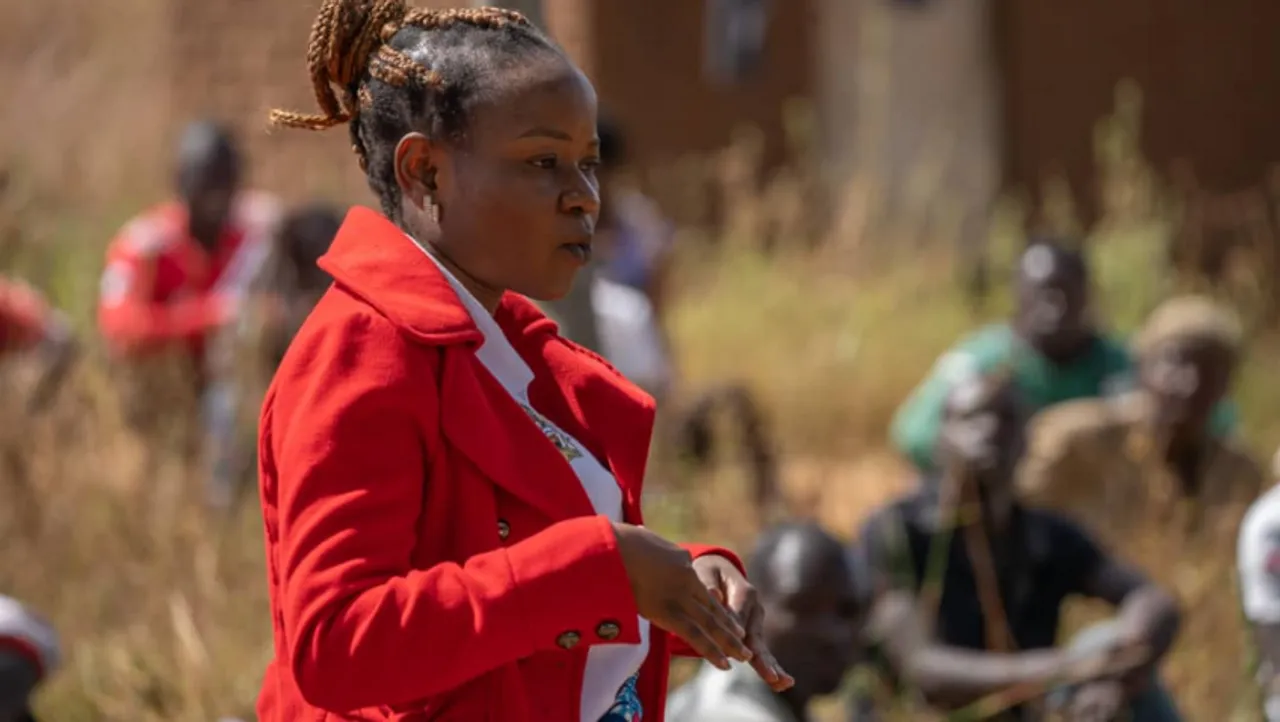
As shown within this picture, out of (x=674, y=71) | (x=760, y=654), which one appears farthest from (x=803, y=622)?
(x=674, y=71)

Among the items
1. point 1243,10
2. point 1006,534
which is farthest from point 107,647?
point 1243,10

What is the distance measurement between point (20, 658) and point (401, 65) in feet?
5.74

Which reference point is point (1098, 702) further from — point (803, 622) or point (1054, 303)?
point (1054, 303)

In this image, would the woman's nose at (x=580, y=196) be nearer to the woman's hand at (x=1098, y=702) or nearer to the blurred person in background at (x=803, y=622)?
the blurred person in background at (x=803, y=622)

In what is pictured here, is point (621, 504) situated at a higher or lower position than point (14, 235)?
higher

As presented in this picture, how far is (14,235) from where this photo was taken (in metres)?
5.32

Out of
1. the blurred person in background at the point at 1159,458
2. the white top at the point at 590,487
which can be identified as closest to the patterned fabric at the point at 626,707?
the white top at the point at 590,487

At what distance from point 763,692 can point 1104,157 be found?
6099 millimetres

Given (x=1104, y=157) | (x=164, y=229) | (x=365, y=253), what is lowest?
(x=1104, y=157)

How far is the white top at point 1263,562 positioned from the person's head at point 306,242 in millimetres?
3097

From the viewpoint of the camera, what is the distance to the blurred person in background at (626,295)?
20.9ft

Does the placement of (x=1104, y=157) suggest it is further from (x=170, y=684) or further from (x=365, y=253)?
(x=365, y=253)

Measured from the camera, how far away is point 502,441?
1.98 meters

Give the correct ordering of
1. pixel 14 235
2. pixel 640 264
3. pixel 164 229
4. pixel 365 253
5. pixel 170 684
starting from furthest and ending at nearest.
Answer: pixel 640 264
pixel 164 229
pixel 14 235
pixel 170 684
pixel 365 253
